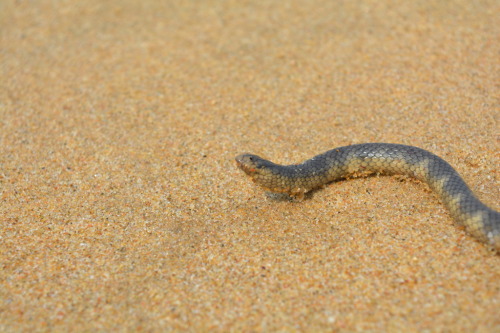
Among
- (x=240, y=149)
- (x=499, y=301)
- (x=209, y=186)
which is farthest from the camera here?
(x=240, y=149)

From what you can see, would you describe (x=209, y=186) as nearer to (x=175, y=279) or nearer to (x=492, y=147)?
(x=175, y=279)

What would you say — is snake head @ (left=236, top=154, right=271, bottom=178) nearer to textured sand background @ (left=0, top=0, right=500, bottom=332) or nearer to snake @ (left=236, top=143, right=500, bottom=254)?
snake @ (left=236, top=143, right=500, bottom=254)

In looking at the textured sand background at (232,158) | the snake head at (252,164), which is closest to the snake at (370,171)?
the snake head at (252,164)

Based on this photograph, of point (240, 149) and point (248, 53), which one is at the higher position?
point (248, 53)

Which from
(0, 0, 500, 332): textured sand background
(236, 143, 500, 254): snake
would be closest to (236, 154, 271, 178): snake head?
(236, 143, 500, 254): snake

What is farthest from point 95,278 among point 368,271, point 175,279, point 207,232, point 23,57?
point 23,57

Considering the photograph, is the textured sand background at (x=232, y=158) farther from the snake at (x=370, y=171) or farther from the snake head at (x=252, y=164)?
the snake head at (x=252, y=164)
